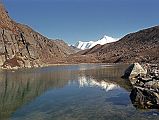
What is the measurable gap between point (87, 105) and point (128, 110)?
6.29 meters

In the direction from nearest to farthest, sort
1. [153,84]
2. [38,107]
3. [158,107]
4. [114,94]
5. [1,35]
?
[158,107] < [38,107] < [153,84] < [114,94] < [1,35]

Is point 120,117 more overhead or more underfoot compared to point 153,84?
more underfoot

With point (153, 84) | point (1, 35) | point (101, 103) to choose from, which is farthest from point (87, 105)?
point (1, 35)

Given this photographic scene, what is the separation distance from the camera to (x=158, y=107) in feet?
102

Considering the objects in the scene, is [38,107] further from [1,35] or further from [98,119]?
[1,35]

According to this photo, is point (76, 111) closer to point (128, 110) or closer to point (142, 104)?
point (128, 110)

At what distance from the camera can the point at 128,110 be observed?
31.1m

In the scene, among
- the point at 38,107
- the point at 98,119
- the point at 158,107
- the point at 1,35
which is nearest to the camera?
the point at 98,119

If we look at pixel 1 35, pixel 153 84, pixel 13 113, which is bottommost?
pixel 13 113

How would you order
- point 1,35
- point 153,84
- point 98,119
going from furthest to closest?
point 1,35, point 153,84, point 98,119

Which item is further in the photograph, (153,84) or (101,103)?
(153,84)

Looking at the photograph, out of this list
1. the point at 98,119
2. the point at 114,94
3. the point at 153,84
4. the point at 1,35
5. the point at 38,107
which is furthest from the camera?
the point at 1,35

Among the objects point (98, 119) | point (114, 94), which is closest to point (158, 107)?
point (98, 119)

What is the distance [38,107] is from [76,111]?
5.86 m
